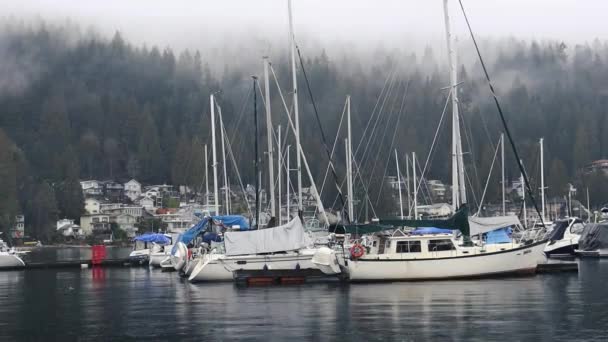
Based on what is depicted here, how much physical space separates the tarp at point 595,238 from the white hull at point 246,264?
3539 centimetres

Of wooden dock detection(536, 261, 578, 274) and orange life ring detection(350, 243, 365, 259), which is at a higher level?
orange life ring detection(350, 243, 365, 259)

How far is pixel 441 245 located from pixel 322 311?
13.3 m

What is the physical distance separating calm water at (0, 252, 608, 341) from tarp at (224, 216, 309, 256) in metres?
2.43

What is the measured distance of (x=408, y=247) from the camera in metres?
47.9

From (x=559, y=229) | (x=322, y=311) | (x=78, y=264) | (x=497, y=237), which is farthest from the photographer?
(x=78, y=264)

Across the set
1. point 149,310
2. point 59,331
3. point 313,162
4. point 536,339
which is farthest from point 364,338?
Answer: point 313,162

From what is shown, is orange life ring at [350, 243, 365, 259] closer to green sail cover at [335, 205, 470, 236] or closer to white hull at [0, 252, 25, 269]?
green sail cover at [335, 205, 470, 236]

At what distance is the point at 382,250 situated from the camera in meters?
48.6

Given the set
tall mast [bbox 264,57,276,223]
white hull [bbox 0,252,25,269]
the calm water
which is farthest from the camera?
white hull [bbox 0,252,25,269]

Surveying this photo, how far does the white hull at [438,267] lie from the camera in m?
47.7

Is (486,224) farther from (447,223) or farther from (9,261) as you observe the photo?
(9,261)

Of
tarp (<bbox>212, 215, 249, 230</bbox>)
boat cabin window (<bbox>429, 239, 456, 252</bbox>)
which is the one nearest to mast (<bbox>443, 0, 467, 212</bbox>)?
boat cabin window (<bbox>429, 239, 456, 252</bbox>)

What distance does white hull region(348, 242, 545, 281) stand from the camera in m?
47.7

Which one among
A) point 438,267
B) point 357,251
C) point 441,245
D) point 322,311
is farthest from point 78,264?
point 322,311
